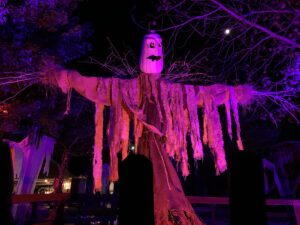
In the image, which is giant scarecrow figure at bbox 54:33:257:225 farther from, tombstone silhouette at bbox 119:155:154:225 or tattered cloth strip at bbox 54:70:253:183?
tombstone silhouette at bbox 119:155:154:225

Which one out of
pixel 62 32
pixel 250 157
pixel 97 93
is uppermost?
pixel 62 32

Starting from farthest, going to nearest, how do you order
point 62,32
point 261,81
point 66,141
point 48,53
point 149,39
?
1. point 66,141
2. point 62,32
3. point 48,53
4. point 261,81
5. point 149,39

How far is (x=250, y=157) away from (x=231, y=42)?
536 cm

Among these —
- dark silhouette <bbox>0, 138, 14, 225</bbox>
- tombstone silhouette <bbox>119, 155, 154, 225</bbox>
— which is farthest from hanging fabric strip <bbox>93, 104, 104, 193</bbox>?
tombstone silhouette <bbox>119, 155, 154, 225</bbox>

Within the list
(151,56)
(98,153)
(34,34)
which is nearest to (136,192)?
(98,153)

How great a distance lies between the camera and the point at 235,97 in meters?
3.36

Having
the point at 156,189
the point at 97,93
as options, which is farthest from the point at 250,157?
the point at 97,93

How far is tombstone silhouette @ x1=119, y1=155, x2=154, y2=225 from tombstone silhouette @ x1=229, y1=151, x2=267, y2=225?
328 mm

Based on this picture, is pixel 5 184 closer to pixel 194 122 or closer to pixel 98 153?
pixel 98 153

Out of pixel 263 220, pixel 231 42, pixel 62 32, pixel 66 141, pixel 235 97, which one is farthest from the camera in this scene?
pixel 66 141

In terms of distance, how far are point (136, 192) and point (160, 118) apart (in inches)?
92.0

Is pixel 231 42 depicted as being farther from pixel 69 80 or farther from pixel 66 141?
pixel 66 141

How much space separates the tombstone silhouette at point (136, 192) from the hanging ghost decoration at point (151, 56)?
9.33ft

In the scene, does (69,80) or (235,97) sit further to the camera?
(235,97)
